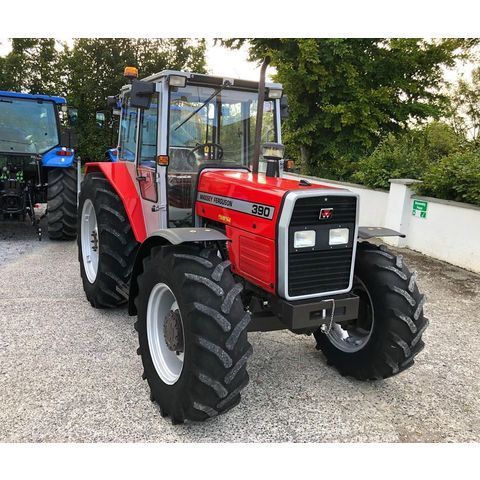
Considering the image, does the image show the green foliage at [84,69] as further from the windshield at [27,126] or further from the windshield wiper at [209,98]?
the windshield wiper at [209,98]

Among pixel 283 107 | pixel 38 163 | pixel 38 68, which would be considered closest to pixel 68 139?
pixel 38 163


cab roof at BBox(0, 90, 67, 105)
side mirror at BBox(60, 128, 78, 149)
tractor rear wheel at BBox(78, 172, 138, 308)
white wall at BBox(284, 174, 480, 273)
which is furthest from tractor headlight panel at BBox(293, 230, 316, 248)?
cab roof at BBox(0, 90, 67, 105)

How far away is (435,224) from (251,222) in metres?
5.15

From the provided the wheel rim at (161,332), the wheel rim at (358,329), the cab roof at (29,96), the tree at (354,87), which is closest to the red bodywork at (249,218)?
the wheel rim at (161,332)

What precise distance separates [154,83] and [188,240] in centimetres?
142

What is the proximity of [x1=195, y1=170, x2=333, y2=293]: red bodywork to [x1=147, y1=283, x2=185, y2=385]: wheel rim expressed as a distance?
506 millimetres

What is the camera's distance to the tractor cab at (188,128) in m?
3.40

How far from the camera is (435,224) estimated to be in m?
7.05

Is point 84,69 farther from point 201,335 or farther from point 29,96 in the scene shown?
point 201,335

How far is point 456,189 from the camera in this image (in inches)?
268

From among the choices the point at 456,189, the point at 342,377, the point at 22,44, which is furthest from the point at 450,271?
the point at 22,44

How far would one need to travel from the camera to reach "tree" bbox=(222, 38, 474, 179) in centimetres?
1083

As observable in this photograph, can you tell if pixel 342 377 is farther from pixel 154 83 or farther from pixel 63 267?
pixel 63 267

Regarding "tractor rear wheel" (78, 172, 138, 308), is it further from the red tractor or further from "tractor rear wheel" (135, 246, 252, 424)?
"tractor rear wheel" (135, 246, 252, 424)
